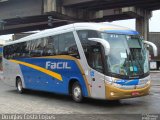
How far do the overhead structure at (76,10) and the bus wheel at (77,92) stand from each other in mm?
26528

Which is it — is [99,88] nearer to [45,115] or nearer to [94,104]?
[94,104]

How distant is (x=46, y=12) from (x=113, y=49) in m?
32.4

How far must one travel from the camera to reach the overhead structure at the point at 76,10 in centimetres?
4490

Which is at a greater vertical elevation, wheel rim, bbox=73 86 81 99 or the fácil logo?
the fácil logo

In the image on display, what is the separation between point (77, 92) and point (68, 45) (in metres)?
2.01

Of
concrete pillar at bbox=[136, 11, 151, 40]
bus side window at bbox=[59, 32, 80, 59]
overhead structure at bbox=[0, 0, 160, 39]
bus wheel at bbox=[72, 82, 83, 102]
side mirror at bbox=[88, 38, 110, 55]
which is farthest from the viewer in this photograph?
concrete pillar at bbox=[136, 11, 151, 40]

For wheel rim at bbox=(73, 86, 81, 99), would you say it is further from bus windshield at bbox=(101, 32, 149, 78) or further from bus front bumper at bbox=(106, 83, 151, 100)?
bus windshield at bbox=(101, 32, 149, 78)

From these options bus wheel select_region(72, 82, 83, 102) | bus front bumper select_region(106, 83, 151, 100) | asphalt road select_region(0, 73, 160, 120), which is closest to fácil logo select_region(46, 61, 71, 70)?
bus wheel select_region(72, 82, 83, 102)

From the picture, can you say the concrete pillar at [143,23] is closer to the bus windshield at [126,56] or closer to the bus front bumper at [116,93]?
the bus windshield at [126,56]

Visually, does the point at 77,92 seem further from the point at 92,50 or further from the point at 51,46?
the point at 51,46

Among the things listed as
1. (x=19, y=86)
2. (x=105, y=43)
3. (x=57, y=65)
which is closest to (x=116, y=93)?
(x=105, y=43)

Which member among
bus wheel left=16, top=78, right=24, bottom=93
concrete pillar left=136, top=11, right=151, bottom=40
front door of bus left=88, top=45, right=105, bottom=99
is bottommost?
bus wheel left=16, top=78, right=24, bottom=93

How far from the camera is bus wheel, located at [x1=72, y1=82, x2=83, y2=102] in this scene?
1527 cm

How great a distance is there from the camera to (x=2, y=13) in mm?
52125
